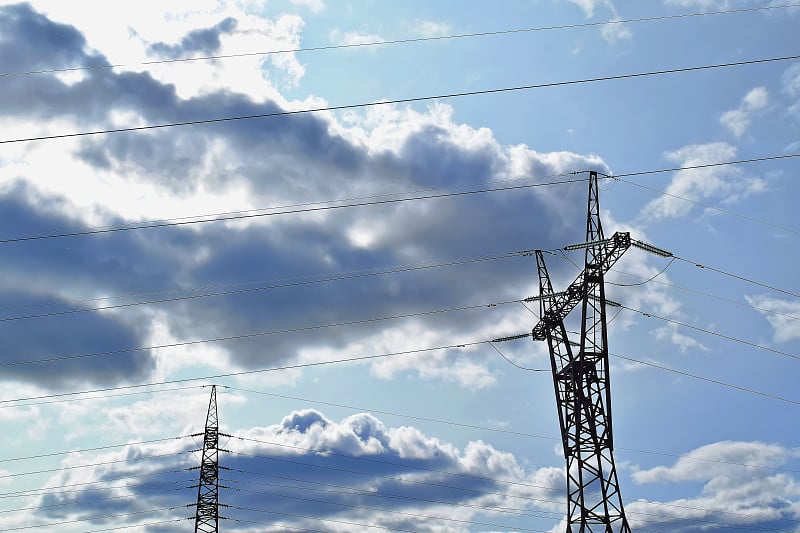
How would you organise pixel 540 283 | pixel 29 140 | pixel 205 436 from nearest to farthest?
pixel 29 140, pixel 540 283, pixel 205 436

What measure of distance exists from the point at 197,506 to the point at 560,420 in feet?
115

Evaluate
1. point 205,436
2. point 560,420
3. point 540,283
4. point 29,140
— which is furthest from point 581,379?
point 205,436

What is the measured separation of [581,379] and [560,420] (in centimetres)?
301

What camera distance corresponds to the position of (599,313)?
5238 centimetres

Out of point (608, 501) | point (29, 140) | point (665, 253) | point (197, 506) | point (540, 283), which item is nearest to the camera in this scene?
point (29, 140)

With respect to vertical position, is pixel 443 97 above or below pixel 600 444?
above

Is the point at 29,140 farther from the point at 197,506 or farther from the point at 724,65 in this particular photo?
the point at 197,506

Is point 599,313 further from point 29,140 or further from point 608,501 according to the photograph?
point 29,140

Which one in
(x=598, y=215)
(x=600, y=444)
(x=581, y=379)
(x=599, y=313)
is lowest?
(x=600, y=444)

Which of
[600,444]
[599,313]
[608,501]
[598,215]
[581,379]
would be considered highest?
[598,215]

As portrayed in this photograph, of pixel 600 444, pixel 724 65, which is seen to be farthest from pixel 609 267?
pixel 724 65

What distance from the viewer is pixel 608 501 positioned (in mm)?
48625

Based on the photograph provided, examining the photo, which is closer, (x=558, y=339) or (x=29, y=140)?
(x=29, y=140)

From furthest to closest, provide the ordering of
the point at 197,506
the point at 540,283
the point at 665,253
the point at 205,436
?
1. the point at 205,436
2. the point at 197,506
3. the point at 540,283
4. the point at 665,253
